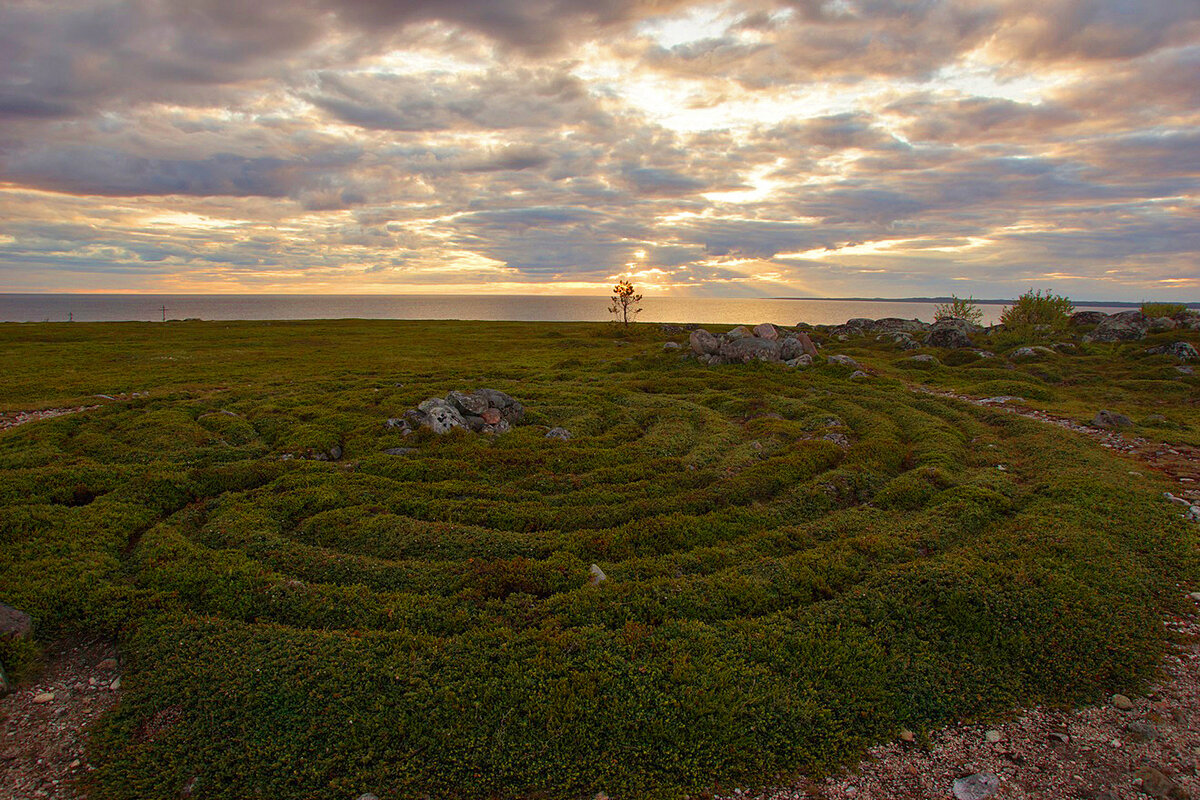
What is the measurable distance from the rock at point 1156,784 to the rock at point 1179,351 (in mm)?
48825

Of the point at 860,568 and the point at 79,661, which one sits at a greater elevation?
the point at 860,568

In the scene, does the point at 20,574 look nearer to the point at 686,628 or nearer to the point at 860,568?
the point at 686,628

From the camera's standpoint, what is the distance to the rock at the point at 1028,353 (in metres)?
45.7

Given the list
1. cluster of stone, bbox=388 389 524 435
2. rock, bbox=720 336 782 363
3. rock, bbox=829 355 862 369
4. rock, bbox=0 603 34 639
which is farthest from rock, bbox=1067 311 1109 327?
rock, bbox=0 603 34 639

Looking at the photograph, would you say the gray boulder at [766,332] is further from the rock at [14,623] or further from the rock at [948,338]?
the rock at [14,623]

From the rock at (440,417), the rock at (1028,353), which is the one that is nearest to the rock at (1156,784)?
the rock at (440,417)

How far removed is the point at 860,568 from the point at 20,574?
17.0m

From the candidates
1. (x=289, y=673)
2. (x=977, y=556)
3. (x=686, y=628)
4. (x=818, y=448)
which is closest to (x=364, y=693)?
A: (x=289, y=673)

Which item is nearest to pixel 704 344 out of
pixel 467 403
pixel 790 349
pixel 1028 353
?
pixel 790 349

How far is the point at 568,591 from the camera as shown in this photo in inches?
448

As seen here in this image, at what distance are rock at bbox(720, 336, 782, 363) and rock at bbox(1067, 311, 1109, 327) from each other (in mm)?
54023

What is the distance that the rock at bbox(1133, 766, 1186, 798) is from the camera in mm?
7242

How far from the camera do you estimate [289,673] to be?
890 cm

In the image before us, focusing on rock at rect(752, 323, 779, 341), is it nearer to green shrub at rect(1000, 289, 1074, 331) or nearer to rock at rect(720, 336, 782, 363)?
rock at rect(720, 336, 782, 363)
